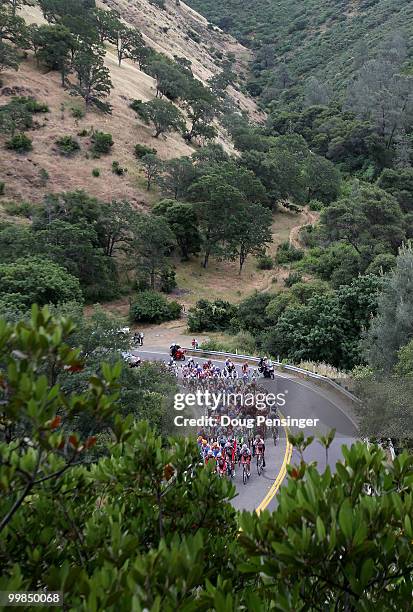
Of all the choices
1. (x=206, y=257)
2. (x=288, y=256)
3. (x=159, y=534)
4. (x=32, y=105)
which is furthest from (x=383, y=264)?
(x=32, y=105)

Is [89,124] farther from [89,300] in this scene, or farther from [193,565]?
[193,565]

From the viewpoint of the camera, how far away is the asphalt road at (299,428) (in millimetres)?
12945

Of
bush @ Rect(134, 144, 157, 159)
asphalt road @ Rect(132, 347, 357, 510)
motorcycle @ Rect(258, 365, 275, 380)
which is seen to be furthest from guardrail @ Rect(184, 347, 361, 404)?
bush @ Rect(134, 144, 157, 159)

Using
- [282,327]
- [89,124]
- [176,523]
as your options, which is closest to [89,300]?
[282,327]

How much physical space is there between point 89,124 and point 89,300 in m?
21.7

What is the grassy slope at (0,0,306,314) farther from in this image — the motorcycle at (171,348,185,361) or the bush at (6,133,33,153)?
the motorcycle at (171,348,185,361)

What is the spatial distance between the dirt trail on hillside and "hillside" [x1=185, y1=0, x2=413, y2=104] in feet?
100

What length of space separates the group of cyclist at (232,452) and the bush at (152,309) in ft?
64.1

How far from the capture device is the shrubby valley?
264 cm

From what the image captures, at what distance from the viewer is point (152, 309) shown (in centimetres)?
3369

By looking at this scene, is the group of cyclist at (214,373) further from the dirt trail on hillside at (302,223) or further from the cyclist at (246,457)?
the dirt trail on hillside at (302,223)

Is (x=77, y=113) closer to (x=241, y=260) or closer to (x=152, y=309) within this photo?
(x=241, y=260)

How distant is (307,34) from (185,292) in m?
95.4

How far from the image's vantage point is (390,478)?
3.34 meters
